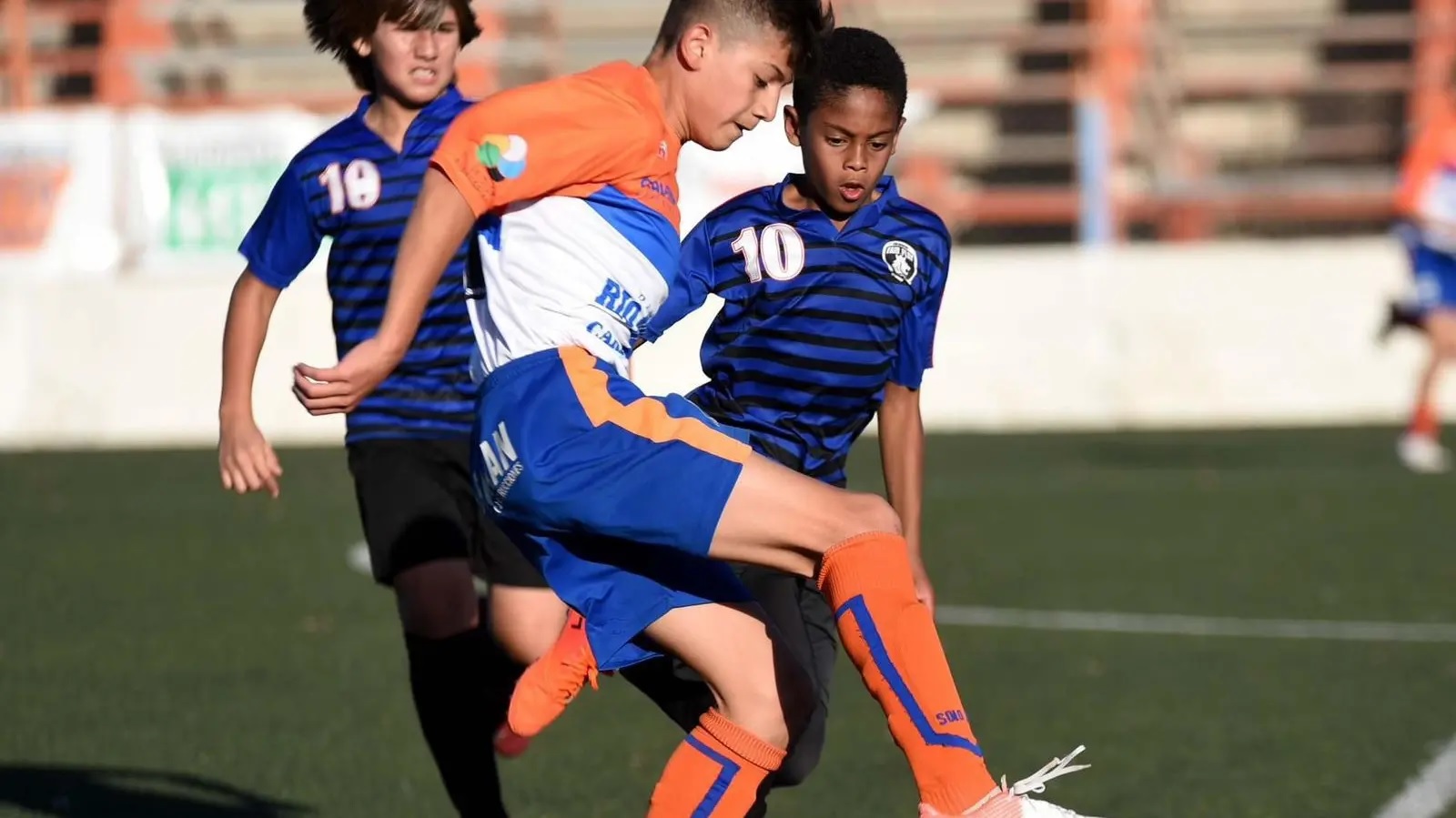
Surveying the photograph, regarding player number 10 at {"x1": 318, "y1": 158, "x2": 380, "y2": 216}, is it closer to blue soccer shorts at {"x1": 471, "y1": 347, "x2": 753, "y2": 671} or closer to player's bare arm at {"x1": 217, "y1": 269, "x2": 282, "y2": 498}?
player's bare arm at {"x1": 217, "y1": 269, "x2": 282, "y2": 498}

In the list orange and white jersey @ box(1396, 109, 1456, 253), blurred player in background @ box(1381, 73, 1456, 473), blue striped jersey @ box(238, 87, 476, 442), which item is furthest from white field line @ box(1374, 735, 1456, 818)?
orange and white jersey @ box(1396, 109, 1456, 253)

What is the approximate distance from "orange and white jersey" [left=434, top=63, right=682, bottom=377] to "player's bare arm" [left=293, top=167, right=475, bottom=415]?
4 cm

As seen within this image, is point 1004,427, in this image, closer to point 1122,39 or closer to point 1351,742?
point 1122,39

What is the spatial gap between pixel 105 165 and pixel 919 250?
11776mm

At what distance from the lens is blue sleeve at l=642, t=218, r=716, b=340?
166 inches

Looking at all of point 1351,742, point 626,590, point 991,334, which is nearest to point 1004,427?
point 991,334

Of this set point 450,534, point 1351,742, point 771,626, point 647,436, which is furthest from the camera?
point 1351,742

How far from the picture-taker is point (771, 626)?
4023 millimetres

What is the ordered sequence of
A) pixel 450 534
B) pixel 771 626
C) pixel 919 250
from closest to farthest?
1. pixel 771 626
2. pixel 919 250
3. pixel 450 534

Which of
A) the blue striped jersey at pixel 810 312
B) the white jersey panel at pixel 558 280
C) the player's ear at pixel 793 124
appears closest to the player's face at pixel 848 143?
the player's ear at pixel 793 124

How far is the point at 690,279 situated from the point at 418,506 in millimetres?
1020

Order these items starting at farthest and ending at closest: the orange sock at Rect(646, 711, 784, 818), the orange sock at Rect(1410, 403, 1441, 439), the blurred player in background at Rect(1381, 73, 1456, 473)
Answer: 1. the blurred player in background at Rect(1381, 73, 1456, 473)
2. the orange sock at Rect(1410, 403, 1441, 439)
3. the orange sock at Rect(646, 711, 784, 818)

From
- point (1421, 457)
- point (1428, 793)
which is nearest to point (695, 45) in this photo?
point (1428, 793)

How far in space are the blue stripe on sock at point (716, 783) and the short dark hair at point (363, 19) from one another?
6.34 ft
